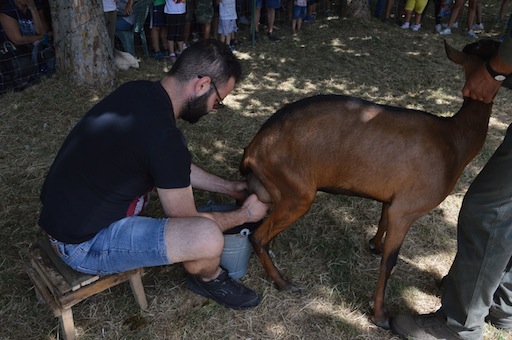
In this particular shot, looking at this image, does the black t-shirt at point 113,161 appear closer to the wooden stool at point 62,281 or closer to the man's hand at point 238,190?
the wooden stool at point 62,281

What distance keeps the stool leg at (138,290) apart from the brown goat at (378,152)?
1.05 meters

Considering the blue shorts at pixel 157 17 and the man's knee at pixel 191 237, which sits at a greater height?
the blue shorts at pixel 157 17

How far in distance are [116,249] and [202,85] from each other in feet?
3.44

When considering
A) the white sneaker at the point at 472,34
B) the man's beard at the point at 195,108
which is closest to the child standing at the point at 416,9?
the white sneaker at the point at 472,34

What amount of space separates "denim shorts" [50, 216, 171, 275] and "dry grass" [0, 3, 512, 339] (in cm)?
56

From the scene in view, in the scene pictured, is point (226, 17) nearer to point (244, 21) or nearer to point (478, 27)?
point (244, 21)

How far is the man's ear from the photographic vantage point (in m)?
2.46

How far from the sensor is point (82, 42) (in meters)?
5.69

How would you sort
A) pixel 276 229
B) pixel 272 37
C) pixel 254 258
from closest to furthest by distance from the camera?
1. pixel 276 229
2. pixel 254 258
3. pixel 272 37

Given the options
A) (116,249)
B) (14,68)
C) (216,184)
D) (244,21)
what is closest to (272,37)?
(244,21)

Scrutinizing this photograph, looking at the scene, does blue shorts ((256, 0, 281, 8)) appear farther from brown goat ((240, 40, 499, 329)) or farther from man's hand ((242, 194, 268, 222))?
man's hand ((242, 194, 268, 222))

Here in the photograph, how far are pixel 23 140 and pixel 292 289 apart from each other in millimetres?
3516

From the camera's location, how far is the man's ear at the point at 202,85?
2.46 m

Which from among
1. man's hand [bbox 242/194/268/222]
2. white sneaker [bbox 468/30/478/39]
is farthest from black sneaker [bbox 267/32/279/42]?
man's hand [bbox 242/194/268/222]
